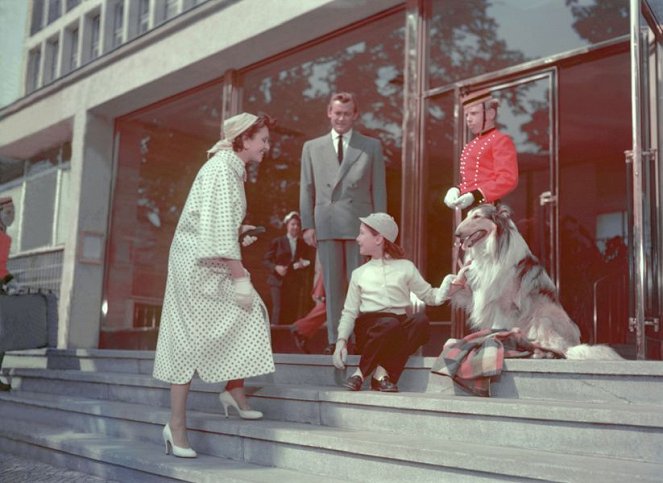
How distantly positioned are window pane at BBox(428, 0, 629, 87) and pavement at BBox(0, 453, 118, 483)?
5377 mm

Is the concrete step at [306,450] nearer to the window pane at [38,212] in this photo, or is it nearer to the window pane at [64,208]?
the window pane at [64,208]

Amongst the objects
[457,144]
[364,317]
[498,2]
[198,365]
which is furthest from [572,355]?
[498,2]

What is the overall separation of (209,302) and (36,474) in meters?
1.91

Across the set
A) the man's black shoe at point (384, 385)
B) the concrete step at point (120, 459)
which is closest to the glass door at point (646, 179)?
Result: the man's black shoe at point (384, 385)

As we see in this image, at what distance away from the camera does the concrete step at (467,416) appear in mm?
3523

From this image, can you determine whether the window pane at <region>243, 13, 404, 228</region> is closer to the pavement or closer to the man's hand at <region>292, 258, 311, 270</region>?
the man's hand at <region>292, 258, 311, 270</region>

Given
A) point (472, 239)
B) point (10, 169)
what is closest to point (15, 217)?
point (10, 169)

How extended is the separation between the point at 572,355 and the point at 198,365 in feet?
6.87

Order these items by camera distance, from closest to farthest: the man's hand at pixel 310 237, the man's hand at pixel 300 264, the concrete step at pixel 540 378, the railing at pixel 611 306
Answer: the concrete step at pixel 540 378 → the man's hand at pixel 310 237 → the man's hand at pixel 300 264 → the railing at pixel 611 306

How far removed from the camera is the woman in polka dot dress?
175 inches

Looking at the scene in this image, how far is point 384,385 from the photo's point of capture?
4.94 m

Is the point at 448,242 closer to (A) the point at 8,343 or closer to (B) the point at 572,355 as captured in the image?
(B) the point at 572,355

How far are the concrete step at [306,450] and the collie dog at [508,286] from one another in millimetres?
955

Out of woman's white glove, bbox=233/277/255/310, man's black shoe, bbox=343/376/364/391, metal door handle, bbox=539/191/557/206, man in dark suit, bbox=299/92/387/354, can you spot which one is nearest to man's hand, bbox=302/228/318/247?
man in dark suit, bbox=299/92/387/354
